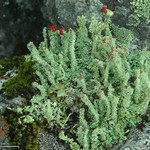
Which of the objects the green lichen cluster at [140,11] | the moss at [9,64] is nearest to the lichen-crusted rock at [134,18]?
the green lichen cluster at [140,11]

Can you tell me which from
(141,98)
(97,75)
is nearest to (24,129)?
(97,75)

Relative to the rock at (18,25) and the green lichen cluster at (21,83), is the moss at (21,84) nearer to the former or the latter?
the green lichen cluster at (21,83)

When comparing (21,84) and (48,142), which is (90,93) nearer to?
(48,142)

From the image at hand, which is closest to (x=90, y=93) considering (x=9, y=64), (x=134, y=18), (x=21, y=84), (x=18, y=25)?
(x=21, y=84)

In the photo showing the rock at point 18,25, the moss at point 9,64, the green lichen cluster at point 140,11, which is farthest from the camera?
the rock at point 18,25

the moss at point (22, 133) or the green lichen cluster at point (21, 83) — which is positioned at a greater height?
the green lichen cluster at point (21, 83)

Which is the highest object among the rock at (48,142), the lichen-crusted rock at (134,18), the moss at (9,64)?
the lichen-crusted rock at (134,18)
